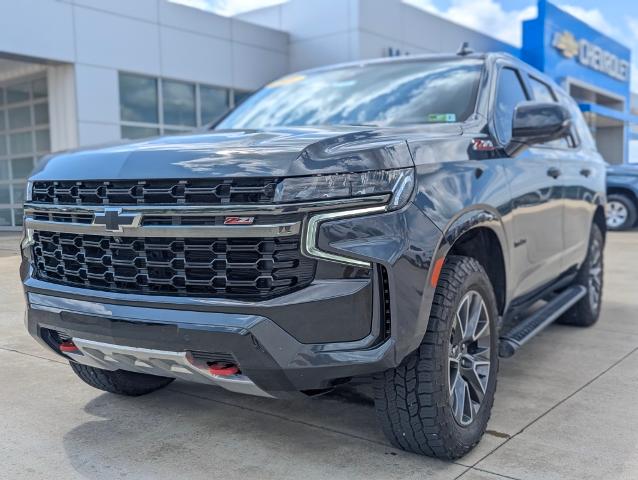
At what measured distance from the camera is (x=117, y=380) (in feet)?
11.8

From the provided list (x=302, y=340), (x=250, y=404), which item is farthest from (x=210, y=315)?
(x=250, y=404)

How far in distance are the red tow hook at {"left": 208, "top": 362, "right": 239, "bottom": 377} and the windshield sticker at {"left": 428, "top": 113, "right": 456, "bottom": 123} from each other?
178 centimetres

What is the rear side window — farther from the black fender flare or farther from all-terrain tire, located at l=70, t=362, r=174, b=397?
all-terrain tire, located at l=70, t=362, r=174, b=397

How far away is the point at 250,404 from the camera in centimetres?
361

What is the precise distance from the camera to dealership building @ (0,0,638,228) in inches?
536

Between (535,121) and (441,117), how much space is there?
A: 50 centimetres

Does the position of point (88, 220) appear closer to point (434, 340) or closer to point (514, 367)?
point (434, 340)

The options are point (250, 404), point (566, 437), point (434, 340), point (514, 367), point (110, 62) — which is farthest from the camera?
point (110, 62)

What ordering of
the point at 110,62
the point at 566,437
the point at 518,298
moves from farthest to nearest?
the point at 110,62
the point at 518,298
the point at 566,437

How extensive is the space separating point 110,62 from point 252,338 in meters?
13.2

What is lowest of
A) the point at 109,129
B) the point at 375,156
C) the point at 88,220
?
the point at 88,220

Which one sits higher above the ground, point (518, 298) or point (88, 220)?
point (88, 220)

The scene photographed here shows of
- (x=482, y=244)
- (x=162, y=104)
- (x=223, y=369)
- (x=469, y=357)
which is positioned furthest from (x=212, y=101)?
(x=223, y=369)

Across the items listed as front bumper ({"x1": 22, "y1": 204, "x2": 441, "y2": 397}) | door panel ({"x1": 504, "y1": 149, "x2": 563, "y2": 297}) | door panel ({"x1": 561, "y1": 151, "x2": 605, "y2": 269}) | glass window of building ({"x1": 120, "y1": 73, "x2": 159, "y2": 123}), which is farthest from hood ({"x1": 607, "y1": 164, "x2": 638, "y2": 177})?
front bumper ({"x1": 22, "y1": 204, "x2": 441, "y2": 397})
